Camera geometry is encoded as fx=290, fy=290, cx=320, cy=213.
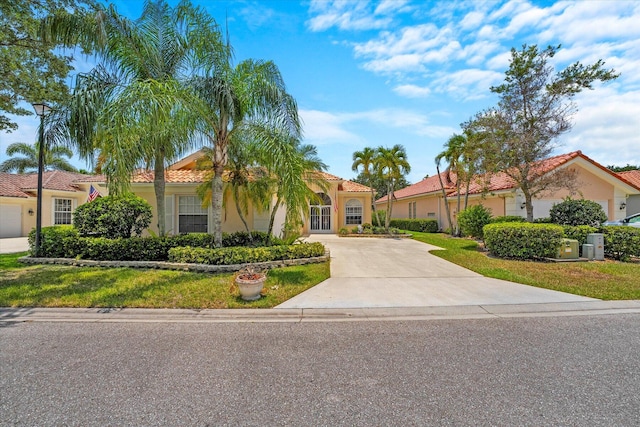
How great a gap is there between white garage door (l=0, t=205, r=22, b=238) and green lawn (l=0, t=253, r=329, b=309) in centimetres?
1503

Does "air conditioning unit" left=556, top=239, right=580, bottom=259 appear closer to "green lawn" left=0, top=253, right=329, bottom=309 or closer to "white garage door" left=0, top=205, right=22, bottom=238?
"green lawn" left=0, top=253, right=329, bottom=309

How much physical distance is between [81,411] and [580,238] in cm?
1438

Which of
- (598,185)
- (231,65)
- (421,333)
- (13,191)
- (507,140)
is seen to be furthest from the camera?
(13,191)

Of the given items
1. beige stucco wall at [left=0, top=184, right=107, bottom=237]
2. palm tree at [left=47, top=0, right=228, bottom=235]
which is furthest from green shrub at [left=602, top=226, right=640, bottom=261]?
→ beige stucco wall at [left=0, top=184, right=107, bottom=237]

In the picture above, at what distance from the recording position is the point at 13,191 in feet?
64.1

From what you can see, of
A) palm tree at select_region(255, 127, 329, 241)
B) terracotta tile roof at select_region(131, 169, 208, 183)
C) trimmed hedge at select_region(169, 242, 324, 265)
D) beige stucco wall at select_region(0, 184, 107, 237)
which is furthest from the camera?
beige stucco wall at select_region(0, 184, 107, 237)

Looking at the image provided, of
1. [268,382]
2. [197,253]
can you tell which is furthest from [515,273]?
[197,253]

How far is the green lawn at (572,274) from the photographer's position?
675cm

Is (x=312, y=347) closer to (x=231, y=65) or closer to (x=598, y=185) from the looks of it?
(x=231, y=65)

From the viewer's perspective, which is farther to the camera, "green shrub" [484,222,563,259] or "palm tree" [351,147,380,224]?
"palm tree" [351,147,380,224]

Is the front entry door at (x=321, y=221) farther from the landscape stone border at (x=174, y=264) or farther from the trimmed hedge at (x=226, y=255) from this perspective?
the trimmed hedge at (x=226, y=255)

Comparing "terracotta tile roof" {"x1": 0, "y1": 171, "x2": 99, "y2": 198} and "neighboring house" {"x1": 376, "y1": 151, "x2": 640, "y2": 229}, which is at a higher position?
"terracotta tile roof" {"x1": 0, "y1": 171, "x2": 99, "y2": 198}

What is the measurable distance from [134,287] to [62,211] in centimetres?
1996

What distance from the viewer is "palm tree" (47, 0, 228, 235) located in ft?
20.0
